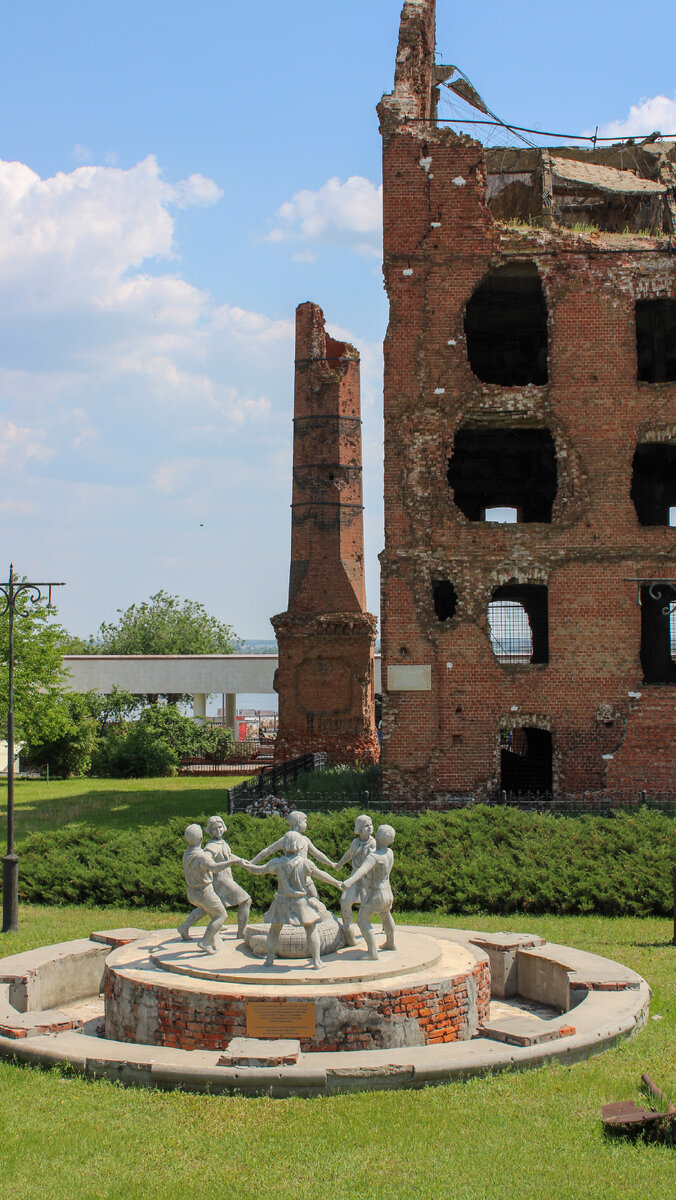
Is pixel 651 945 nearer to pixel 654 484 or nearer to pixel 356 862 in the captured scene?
pixel 356 862

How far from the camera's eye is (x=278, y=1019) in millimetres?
9336

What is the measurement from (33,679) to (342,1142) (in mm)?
30907

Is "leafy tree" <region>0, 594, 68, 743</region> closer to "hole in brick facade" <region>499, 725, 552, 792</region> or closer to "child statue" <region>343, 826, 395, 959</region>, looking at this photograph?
"hole in brick facade" <region>499, 725, 552, 792</region>

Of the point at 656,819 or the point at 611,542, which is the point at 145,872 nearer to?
the point at 656,819

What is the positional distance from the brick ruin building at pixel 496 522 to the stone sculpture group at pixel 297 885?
12681 millimetres

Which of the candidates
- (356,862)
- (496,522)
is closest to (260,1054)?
(356,862)

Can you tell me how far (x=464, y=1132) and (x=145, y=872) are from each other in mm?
9429

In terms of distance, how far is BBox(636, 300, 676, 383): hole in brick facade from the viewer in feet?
88.1

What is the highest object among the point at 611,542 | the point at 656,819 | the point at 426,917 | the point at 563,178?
the point at 563,178

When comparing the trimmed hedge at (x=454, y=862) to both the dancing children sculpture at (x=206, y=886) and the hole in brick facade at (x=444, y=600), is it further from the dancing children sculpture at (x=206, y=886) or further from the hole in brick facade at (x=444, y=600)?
the hole in brick facade at (x=444, y=600)

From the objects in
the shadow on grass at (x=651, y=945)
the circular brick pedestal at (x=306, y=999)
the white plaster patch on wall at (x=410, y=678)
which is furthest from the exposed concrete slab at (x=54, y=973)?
the white plaster patch on wall at (x=410, y=678)

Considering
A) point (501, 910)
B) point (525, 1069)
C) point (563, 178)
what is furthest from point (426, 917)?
point (563, 178)

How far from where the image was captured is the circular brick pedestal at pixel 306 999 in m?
9.38

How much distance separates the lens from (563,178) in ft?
102
